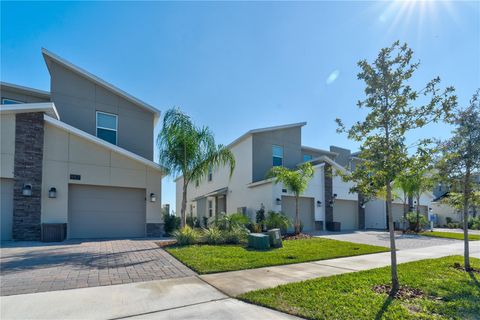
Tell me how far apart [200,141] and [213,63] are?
3657mm

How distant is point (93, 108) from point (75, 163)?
4008mm

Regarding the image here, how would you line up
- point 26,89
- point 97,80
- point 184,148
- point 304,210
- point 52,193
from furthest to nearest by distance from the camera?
point 304,210
point 97,80
point 26,89
point 184,148
point 52,193

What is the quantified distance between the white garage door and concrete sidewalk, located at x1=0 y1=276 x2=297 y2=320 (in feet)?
67.1

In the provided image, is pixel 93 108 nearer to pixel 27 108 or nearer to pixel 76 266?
pixel 27 108

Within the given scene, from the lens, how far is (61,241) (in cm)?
1141

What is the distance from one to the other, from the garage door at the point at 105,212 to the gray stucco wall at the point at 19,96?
597 cm

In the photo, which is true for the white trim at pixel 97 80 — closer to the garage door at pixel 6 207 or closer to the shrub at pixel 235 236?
the garage door at pixel 6 207

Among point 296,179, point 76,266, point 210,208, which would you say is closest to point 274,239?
point 296,179

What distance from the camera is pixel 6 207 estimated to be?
11039mm

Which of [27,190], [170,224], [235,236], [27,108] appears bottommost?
[170,224]

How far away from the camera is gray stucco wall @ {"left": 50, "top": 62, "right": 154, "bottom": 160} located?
570 inches

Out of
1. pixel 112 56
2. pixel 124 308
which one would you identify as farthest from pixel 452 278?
pixel 112 56

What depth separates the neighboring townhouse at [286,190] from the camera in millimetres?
18094

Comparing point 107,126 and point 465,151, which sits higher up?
point 107,126
